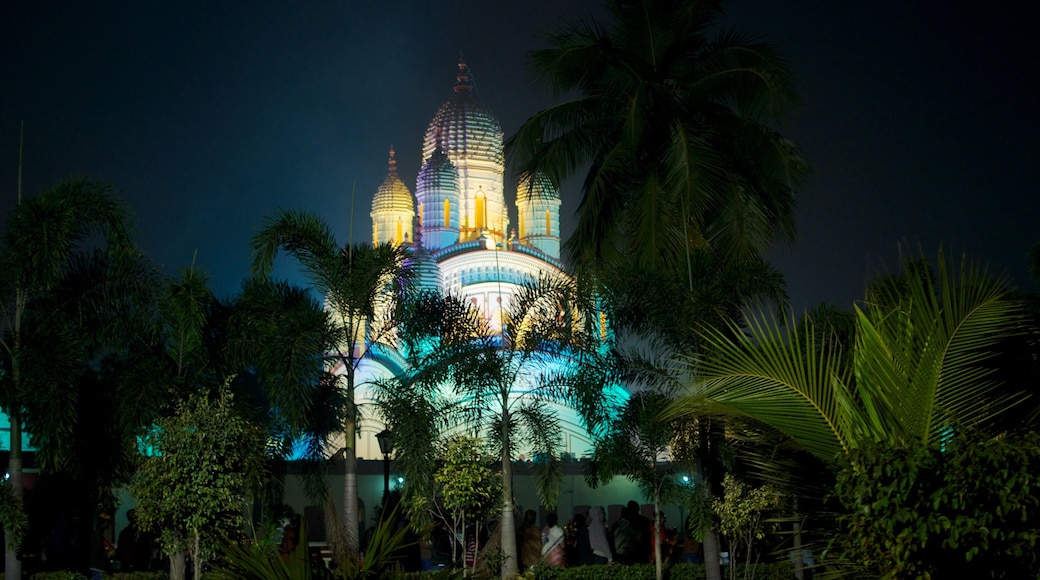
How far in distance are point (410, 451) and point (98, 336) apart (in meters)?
4.35

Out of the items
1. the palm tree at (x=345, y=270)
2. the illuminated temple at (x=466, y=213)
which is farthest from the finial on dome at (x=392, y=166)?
the palm tree at (x=345, y=270)

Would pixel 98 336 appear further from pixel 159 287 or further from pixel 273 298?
pixel 273 298

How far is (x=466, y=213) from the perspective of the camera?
56.2 meters

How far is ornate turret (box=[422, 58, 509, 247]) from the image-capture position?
184 ft

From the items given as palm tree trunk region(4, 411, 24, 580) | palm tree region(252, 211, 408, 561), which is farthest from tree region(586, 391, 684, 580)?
palm tree trunk region(4, 411, 24, 580)

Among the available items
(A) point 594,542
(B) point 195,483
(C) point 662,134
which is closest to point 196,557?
(B) point 195,483

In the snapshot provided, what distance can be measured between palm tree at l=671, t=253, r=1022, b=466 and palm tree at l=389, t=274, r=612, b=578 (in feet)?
21.1

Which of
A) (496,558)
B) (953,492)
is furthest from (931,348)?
(496,558)

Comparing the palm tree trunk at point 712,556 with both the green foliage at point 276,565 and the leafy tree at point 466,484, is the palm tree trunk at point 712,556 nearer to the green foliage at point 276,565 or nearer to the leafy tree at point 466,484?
the leafy tree at point 466,484

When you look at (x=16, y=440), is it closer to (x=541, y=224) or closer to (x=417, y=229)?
(x=417, y=229)

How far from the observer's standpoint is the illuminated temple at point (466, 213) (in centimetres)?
5150

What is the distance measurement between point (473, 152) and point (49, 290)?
43.9 m

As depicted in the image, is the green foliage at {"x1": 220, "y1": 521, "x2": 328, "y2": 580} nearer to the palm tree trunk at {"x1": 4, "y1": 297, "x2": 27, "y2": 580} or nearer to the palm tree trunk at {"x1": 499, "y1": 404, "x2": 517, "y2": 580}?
the palm tree trunk at {"x1": 499, "y1": 404, "x2": 517, "y2": 580}

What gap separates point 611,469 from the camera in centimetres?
1302
